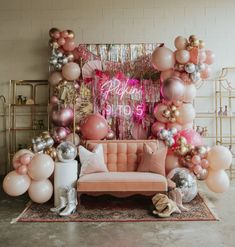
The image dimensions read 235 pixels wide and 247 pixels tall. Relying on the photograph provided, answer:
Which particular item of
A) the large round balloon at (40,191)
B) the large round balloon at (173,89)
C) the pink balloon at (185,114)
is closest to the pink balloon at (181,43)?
the large round balloon at (173,89)

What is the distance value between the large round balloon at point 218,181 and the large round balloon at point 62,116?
242 centimetres

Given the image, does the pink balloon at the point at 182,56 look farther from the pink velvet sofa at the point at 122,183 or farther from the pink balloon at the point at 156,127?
the pink velvet sofa at the point at 122,183

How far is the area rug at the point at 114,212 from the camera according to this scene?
4223 millimetres

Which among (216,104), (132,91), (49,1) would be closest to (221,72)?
(216,104)

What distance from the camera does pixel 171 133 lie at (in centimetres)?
546

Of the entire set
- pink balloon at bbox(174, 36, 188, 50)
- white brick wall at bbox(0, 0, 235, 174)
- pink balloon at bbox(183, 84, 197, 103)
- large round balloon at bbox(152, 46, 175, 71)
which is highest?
white brick wall at bbox(0, 0, 235, 174)

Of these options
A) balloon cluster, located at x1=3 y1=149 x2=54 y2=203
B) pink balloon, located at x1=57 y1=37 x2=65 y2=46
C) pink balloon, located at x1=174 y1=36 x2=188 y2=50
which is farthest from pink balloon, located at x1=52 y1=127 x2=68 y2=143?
pink balloon, located at x1=174 y1=36 x2=188 y2=50

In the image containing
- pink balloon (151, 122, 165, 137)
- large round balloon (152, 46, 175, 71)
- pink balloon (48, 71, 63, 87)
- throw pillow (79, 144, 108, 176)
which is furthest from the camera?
pink balloon (48, 71, 63, 87)

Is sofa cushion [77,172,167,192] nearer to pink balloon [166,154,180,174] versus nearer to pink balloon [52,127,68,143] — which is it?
pink balloon [166,154,180,174]

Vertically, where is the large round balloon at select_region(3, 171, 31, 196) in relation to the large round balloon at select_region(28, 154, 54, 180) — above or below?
below

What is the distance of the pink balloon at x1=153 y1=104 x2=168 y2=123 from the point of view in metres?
5.67

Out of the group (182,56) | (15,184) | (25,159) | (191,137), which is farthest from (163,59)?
(15,184)

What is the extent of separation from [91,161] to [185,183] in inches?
51.5

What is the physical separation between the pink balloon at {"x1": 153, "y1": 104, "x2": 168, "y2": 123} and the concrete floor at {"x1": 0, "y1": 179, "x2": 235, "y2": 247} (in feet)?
6.17
